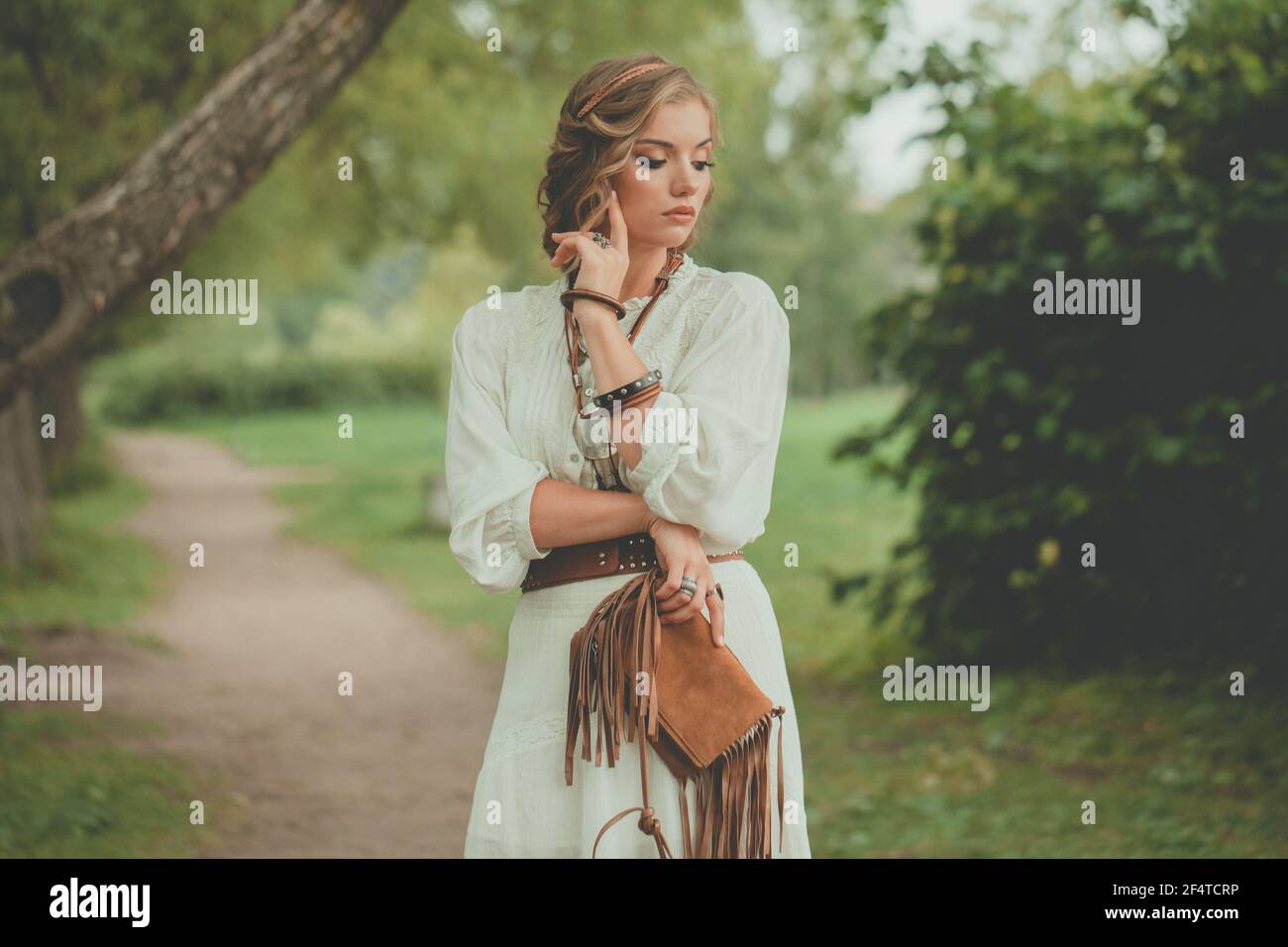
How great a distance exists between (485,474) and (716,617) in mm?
478

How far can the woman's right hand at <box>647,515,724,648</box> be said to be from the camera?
2.37 meters

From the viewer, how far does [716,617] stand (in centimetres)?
241

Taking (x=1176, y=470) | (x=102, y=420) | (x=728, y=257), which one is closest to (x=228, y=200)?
(x=1176, y=470)

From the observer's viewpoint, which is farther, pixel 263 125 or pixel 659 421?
pixel 263 125

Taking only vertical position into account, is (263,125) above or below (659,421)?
above

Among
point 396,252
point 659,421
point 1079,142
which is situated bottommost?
point 659,421

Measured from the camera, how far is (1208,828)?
214 inches

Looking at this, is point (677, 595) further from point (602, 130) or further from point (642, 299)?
point (602, 130)

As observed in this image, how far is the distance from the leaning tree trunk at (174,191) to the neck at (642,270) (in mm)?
3717

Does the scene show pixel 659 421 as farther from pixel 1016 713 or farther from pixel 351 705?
pixel 351 705

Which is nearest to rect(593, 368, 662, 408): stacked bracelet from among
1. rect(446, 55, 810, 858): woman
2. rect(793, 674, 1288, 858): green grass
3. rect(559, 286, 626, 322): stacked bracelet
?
rect(446, 55, 810, 858): woman

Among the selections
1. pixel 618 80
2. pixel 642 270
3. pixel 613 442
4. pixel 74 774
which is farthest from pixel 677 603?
pixel 74 774

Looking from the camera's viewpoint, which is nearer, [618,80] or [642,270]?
[618,80]
